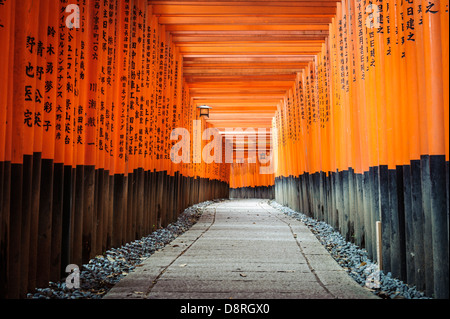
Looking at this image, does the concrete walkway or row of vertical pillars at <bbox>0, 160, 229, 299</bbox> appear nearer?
row of vertical pillars at <bbox>0, 160, 229, 299</bbox>

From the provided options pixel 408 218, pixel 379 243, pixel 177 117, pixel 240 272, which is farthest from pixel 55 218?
pixel 177 117

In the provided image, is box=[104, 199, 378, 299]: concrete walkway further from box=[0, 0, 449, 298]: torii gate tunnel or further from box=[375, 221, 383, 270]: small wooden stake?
box=[0, 0, 449, 298]: torii gate tunnel

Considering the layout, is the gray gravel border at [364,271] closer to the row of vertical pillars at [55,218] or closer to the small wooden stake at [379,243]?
the small wooden stake at [379,243]

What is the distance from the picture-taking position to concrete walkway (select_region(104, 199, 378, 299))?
3.72 m

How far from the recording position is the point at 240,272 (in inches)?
180

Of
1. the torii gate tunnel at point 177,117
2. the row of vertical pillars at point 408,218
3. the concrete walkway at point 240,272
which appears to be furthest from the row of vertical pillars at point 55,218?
the row of vertical pillars at point 408,218

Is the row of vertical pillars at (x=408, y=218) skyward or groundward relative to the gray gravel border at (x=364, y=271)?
skyward

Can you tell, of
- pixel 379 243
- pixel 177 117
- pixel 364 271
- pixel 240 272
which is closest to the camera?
pixel 379 243

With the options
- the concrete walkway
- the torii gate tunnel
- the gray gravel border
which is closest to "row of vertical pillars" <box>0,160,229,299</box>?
the torii gate tunnel

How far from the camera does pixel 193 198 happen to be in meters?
15.4

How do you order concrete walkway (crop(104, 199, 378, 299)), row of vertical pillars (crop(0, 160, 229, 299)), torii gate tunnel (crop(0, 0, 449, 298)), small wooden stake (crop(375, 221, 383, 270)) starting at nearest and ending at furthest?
row of vertical pillars (crop(0, 160, 229, 299)) < torii gate tunnel (crop(0, 0, 449, 298)) < concrete walkway (crop(104, 199, 378, 299)) < small wooden stake (crop(375, 221, 383, 270))

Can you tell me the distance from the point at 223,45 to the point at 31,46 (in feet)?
24.4

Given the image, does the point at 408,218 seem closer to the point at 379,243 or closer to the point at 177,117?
the point at 379,243

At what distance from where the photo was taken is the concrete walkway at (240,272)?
3.72 m
